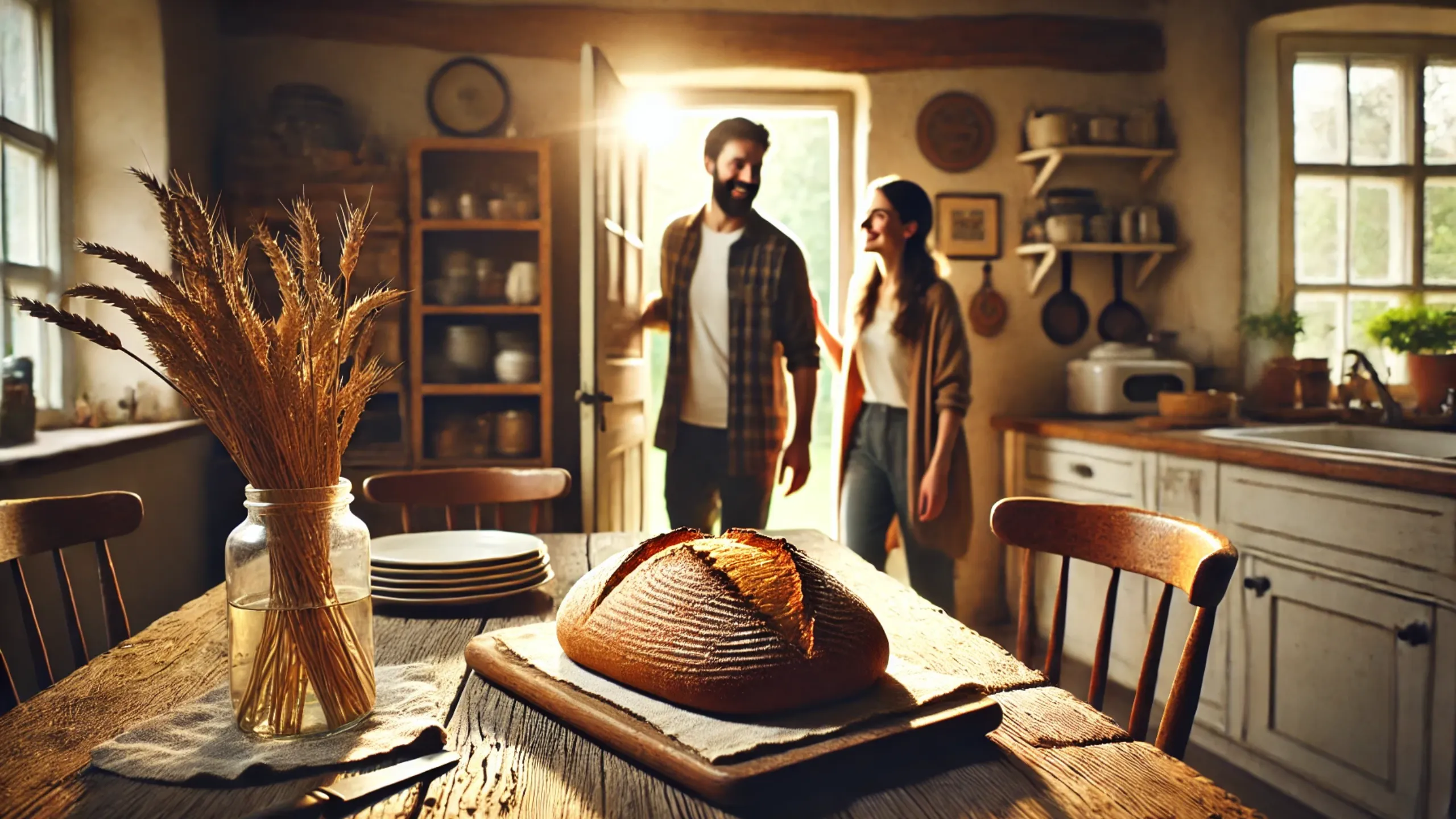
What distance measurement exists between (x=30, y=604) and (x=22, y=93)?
1.97 metres

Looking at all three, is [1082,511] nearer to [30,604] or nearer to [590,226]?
[30,604]

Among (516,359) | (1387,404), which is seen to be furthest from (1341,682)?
(516,359)

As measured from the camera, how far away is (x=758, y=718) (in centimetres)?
78

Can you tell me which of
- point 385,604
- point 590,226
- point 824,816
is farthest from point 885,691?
point 590,226

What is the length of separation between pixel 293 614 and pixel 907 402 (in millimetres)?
2339

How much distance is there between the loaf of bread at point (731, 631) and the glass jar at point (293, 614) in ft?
0.70

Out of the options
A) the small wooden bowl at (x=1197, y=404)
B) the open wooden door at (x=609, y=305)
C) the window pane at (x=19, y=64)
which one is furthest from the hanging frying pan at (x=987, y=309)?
the window pane at (x=19, y=64)

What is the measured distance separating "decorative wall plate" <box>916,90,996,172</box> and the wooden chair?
300cm

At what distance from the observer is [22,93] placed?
2586mm

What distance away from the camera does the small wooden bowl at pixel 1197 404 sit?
3.14 m

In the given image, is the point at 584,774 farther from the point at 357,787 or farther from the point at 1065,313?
the point at 1065,313

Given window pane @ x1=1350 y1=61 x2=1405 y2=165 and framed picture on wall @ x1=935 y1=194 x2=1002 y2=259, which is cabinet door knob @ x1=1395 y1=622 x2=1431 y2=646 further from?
window pane @ x1=1350 y1=61 x2=1405 y2=165

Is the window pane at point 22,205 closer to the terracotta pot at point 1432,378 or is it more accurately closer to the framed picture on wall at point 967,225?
the framed picture on wall at point 967,225

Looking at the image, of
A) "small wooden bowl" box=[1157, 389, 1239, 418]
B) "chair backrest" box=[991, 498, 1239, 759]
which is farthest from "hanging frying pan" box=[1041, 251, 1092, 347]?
"chair backrest" box=[991, 498, 1239, 759]
